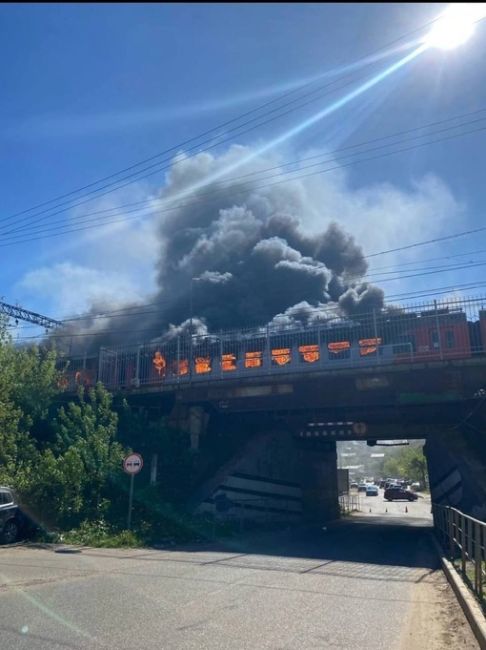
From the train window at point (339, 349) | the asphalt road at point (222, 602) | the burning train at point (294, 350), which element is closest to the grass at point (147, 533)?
the asphalt road at point (222, 602)

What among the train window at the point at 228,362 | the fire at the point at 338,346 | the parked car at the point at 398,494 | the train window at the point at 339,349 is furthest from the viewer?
the parked car at the point at 398,494

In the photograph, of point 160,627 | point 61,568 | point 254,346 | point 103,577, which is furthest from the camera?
point 254,346

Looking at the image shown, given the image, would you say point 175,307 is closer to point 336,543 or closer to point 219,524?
point 219,524

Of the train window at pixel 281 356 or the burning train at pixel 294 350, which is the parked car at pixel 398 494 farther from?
the train window at pixel 281 356

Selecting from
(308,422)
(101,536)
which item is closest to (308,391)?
(308,422)

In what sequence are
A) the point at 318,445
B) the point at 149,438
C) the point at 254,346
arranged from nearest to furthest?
the point at 149,438, the point at 254,346, the point at 318,445

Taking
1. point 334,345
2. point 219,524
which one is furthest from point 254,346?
point 219,524

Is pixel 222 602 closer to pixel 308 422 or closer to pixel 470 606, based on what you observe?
pixel 470 606

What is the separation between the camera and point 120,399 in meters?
26.0

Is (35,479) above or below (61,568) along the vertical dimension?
above

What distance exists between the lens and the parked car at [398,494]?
57.7 meters

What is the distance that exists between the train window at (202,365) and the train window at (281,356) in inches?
116

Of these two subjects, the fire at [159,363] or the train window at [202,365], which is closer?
the train window at [202,365]

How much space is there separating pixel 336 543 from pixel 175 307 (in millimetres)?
29992
